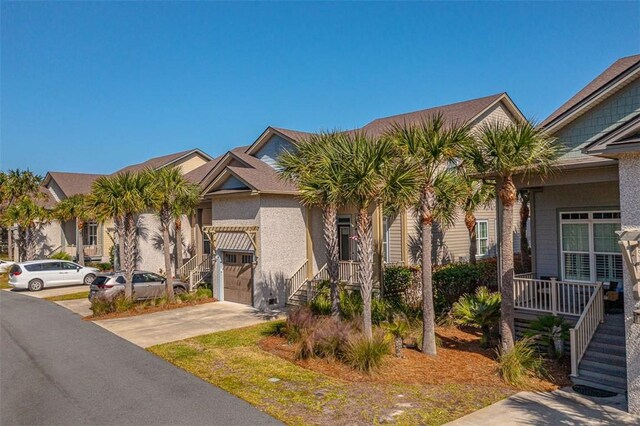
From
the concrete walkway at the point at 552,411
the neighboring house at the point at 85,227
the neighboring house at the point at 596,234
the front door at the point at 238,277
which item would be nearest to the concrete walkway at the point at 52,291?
the neighboring house at the point at 85,227

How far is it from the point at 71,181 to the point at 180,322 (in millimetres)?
28386

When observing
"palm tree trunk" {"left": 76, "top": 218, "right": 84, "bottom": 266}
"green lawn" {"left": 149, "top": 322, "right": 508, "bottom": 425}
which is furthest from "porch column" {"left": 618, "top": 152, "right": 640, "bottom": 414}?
"palm tree trunk" {"left": 76, "top": 218, "right": 84, "bottom": 266}

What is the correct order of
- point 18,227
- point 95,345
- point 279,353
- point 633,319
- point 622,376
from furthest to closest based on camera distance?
point 18,227 → point 95,345 → point 279,353 → point 622,376 → point 633,319

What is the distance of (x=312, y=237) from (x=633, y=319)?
13973 mm

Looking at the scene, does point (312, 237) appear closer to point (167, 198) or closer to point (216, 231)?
point (216, 231)

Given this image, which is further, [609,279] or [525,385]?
[609,279]

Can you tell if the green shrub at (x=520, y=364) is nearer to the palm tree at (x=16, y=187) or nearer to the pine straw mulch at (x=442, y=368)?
the pine straw mulch at (x=442, y=368)

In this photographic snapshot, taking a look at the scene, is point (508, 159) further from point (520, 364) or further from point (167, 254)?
point (167, 254)

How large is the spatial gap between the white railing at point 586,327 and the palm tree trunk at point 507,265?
140 cm

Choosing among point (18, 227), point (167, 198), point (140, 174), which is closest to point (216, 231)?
point (167, 198)

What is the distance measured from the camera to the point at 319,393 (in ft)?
33.3

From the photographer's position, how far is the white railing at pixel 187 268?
86.2 feet

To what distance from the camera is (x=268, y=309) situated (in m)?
20.1

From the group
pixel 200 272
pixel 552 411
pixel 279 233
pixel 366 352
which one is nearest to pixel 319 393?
pixel 366 352
